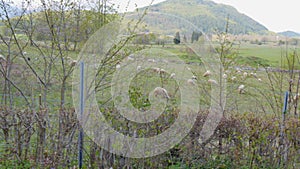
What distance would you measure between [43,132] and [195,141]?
1767 mm

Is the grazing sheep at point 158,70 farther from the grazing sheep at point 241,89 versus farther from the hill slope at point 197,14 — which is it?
the grazing sheep at point 241,89

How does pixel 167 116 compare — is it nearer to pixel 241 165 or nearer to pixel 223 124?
pixel 223 124

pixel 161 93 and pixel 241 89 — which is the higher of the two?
pixel 161 93

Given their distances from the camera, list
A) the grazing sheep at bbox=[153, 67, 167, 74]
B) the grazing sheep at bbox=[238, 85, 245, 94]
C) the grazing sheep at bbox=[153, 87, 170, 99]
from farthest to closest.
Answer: the grazing sheep at bbox=[238, 85, 245, 94]
the grazing sheep at bbox=[153, 67, 167, 74]
the grazing sheep at bbox=[153, 87, 170, 99]

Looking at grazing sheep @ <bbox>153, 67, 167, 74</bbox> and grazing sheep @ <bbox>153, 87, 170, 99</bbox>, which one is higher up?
grazing sheep @ <bbox>153, 67, 167, 74</bbox>

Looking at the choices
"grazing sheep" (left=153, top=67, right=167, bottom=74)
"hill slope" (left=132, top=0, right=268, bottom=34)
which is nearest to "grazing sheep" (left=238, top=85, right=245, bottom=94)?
"hill slope" (left=132, top=0, right=268, bottom=34)

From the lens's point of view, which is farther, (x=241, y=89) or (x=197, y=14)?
(x=241, y=89)

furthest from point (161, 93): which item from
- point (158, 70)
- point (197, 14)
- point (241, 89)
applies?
point (241, 89)

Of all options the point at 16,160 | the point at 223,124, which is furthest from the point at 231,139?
the point at 16,160

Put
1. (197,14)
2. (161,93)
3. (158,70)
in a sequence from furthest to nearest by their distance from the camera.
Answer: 1. (197,14)
2. (158,70)
3. (161,93)

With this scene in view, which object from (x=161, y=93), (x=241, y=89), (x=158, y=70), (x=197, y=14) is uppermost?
(x=197, y=14)

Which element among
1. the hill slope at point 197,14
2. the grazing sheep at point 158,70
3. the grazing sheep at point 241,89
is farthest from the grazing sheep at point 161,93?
the grazing sheep at point 241,89

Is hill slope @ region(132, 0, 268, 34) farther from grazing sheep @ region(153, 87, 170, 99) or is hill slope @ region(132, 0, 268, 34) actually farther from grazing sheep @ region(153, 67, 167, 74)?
grazing sheep @ region(153, 87, 170, 99)

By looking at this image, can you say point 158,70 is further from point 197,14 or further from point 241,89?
point 241,89
